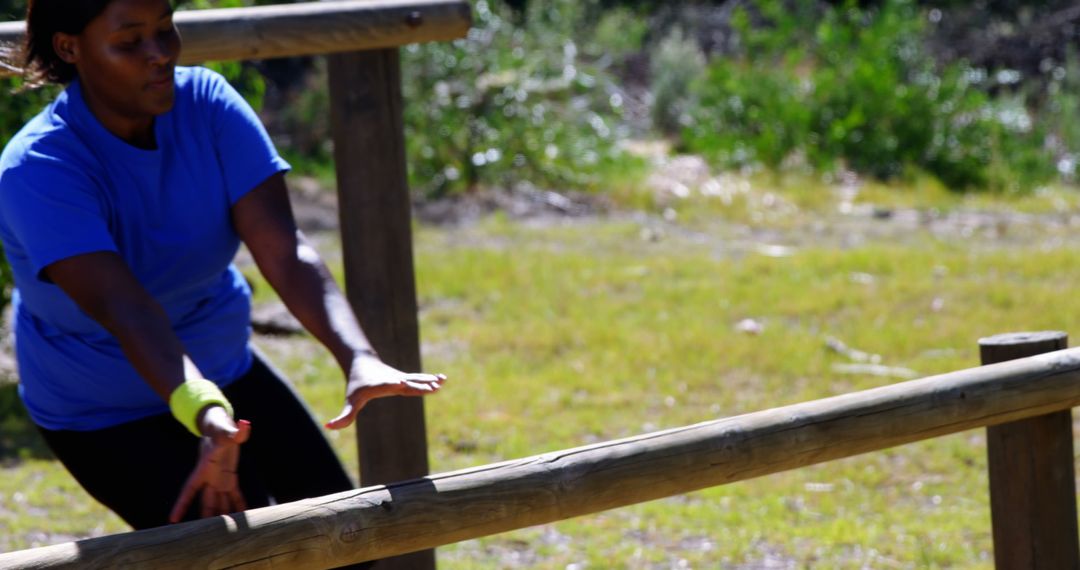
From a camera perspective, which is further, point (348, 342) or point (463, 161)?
point (463, 161)

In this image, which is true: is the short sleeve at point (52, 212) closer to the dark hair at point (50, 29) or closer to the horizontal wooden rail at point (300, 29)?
the dark hair at point (50, 29)

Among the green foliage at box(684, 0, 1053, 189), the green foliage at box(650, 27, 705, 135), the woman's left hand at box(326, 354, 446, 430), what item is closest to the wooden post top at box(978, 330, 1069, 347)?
the woman's left hand at box(326, 354, 446, 430)

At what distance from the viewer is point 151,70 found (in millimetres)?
2336

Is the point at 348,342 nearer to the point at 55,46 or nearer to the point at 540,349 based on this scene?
the point at 55,46

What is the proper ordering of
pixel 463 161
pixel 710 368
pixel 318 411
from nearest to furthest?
pixel 318 411
pixel 710 368
pixel 463 161

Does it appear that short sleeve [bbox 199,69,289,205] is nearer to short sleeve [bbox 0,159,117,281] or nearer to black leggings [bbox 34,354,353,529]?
short sleeve [bbox 0,159,117,281]

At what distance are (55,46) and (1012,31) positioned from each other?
36.7 ft

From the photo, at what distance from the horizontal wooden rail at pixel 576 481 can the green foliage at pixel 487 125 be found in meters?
6.93

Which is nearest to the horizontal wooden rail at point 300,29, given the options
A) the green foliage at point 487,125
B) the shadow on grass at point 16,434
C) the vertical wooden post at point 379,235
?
the vertical wooden post at point 379,235

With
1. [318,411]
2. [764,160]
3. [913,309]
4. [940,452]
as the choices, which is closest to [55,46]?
[318,411]

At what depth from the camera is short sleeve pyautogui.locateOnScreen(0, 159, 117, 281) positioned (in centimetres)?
220

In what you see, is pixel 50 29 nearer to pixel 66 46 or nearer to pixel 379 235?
pixel 66 46

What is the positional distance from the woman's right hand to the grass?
200 cm

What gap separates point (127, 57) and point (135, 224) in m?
0.29
